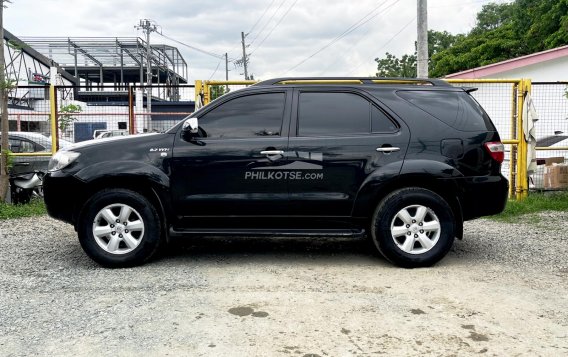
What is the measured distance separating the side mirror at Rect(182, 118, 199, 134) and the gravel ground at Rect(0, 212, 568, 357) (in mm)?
1401

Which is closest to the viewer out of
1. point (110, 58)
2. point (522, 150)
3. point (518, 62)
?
point (522, 150)

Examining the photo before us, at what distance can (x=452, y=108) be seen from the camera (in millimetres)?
5441

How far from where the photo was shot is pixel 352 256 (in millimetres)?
5898

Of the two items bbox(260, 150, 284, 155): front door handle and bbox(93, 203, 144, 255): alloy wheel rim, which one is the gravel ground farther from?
bbox(260, 150, 284, 155): front door handle

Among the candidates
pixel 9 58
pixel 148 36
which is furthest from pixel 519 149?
pixel 148 36

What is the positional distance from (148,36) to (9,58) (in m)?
32.3

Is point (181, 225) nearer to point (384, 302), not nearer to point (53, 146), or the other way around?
point (384, 302)

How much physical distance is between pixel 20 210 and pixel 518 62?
16.0 m

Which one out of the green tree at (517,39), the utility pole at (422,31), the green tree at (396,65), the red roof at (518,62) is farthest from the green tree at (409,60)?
the utility pole at (422,31)

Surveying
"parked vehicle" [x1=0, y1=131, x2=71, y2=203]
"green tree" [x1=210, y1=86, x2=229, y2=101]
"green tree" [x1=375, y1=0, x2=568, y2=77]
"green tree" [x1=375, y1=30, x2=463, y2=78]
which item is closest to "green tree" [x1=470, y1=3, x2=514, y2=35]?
"green tree" [x1=375, y1=30, x2=463, y2=78]

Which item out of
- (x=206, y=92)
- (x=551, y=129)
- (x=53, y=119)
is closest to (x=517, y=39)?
(x=551, y=129)

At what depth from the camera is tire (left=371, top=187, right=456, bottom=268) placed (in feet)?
17.2

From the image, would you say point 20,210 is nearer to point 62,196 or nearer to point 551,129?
point 62,196

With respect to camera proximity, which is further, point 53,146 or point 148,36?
point 148,36
